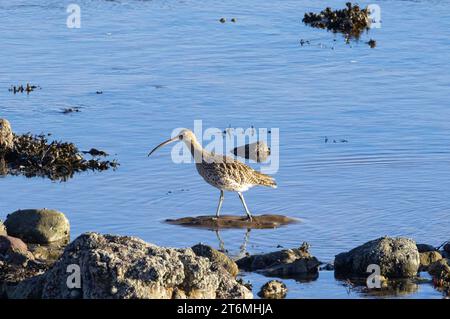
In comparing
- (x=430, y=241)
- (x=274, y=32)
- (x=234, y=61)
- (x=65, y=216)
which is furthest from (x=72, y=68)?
(x=430, y=241)

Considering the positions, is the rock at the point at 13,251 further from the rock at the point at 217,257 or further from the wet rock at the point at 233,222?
the wet rock at the point at 233,222

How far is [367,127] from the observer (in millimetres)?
22281

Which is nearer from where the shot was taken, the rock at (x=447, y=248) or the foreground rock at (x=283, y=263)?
the foreground rock at (x=283, y=263)

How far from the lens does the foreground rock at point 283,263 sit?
49.5ft

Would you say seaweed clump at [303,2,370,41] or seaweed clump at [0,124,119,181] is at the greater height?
seaweed clump at [303,2,370,41]

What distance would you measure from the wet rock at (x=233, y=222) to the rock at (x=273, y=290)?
9.90ft

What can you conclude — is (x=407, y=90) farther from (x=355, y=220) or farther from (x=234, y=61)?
(x=355, y=220)

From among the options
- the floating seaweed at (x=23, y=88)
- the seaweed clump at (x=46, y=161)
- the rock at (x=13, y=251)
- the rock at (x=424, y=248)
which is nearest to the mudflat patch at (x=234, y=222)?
the rock at (x=424, y=248)

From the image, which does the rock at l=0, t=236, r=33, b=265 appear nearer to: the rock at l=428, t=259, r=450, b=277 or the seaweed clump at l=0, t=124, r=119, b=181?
the seaweed clump at l=0, t=124, r=119, b=181

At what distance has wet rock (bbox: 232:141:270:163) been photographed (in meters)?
20.9

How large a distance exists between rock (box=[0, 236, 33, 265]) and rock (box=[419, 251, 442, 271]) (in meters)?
4.84

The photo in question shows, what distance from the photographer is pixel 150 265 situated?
477 inches

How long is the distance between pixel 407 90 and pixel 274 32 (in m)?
6.34

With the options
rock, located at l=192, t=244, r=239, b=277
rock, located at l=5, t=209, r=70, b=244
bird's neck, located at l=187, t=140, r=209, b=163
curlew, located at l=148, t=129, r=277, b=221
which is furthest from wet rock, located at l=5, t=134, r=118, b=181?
rock, located at l=192, t=244, r=239, b=277
